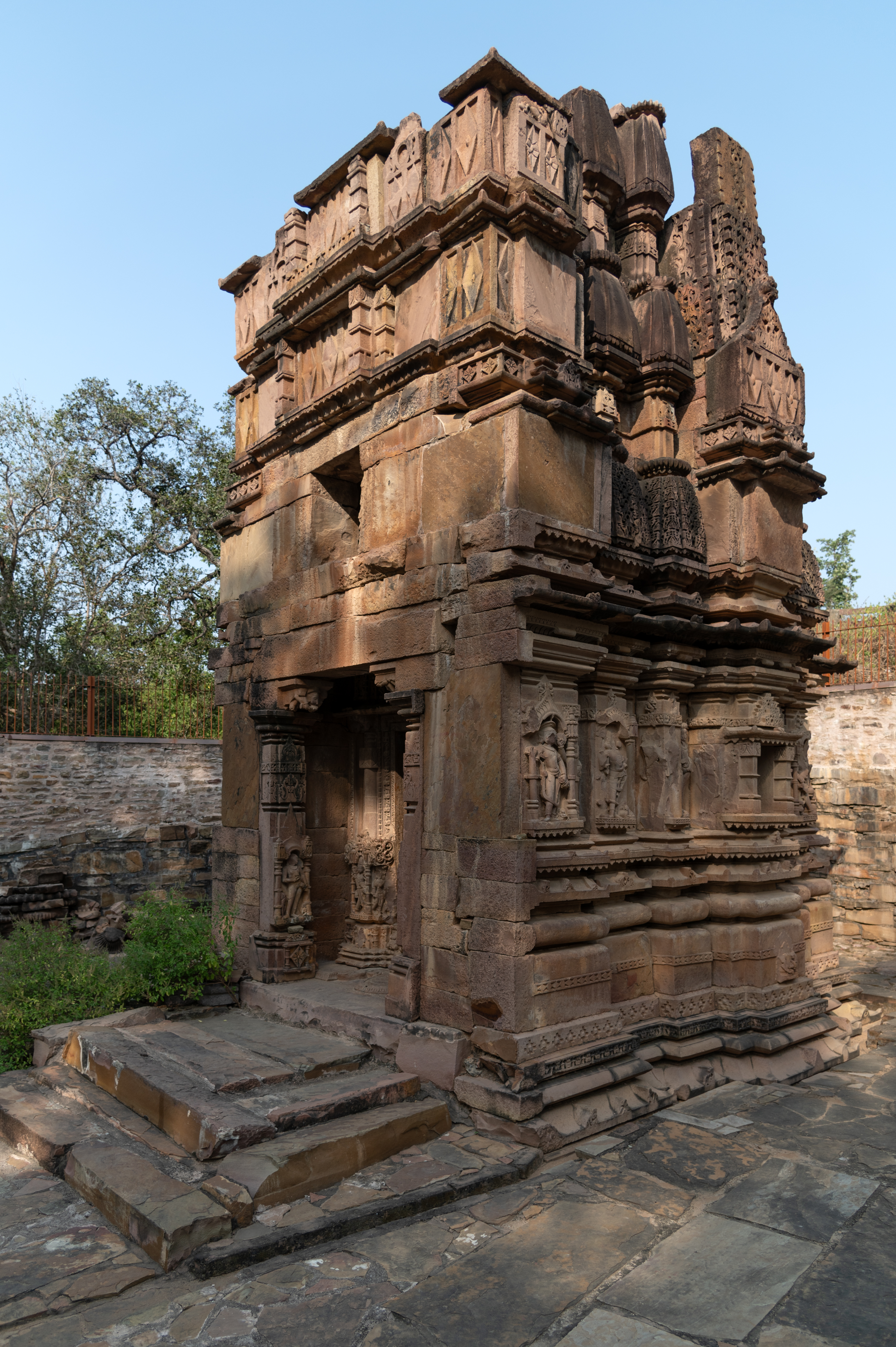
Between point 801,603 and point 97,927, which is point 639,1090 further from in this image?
point 97,927

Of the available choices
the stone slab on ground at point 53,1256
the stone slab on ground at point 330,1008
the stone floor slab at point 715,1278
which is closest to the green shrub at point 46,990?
the stone slab on ground at point 330,1008

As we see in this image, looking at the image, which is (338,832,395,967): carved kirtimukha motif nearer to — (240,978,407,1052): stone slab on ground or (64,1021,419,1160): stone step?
(240,978,407,1052): stone slab on ground

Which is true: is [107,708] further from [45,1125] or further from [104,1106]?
[45,1125]

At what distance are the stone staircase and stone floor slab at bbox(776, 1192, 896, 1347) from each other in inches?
59.9

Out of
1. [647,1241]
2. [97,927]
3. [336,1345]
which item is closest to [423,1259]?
[336,1345]

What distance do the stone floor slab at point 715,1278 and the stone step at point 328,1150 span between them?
4.78ft

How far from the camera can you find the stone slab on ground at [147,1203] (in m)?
3.77

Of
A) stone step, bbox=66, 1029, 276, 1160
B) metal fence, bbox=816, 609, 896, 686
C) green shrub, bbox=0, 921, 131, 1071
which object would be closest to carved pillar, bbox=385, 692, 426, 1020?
stone step, bbox=66, 1029, 276, 1160

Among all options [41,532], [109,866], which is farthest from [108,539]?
[109,866]

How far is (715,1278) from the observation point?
3508 millimetres

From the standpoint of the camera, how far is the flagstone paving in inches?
128

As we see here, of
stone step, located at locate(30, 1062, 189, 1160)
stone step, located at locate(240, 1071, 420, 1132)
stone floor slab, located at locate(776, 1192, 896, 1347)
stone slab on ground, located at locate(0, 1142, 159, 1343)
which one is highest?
stone step, located at locate(240, 1071, 420, 1132)

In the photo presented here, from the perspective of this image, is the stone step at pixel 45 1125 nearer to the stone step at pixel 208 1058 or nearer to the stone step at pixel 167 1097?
the stone step at pixel 167 1097

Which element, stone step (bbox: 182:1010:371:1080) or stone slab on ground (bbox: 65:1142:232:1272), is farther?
stone step (bbox: 182:1010:371:1080)
